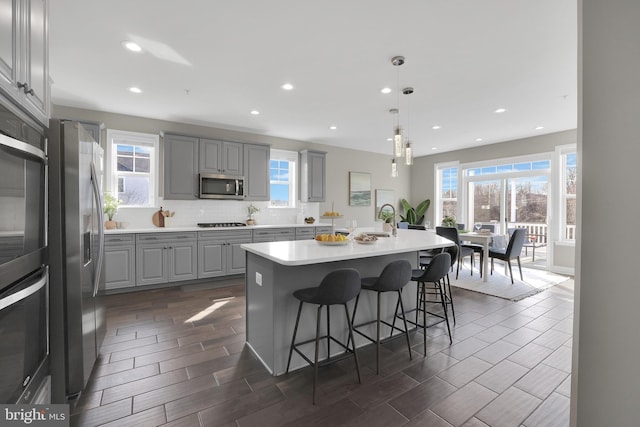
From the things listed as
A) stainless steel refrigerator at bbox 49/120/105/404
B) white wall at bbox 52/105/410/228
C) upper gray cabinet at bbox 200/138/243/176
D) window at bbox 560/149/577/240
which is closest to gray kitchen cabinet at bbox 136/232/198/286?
white wall at bbox 52/105/410/228

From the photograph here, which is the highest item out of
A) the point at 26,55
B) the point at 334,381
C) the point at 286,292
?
the point at 26,55

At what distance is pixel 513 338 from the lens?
9.40ft

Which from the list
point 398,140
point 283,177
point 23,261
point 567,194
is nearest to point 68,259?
point 23,261

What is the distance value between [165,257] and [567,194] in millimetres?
7494

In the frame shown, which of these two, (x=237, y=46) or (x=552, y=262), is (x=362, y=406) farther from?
(x=552, y=262)

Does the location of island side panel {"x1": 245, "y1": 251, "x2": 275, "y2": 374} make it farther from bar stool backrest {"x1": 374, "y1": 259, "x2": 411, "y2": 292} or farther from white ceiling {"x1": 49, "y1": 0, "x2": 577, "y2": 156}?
white ceiling {"x1": 49, "y1": 0, "x2": 577, "y2": 156}

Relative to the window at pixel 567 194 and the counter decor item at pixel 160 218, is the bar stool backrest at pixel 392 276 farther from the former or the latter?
the window at pixel 567 194

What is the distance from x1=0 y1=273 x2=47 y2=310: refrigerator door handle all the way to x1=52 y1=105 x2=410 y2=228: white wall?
3615 millimetres

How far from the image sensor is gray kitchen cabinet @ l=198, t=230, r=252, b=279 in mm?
4773

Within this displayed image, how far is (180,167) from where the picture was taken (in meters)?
4.86

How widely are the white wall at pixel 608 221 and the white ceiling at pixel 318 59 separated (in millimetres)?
1328

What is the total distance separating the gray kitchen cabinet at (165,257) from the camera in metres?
4.32

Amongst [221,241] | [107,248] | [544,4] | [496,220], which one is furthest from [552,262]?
[107,248]

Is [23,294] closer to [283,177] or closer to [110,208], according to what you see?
[110,208]
